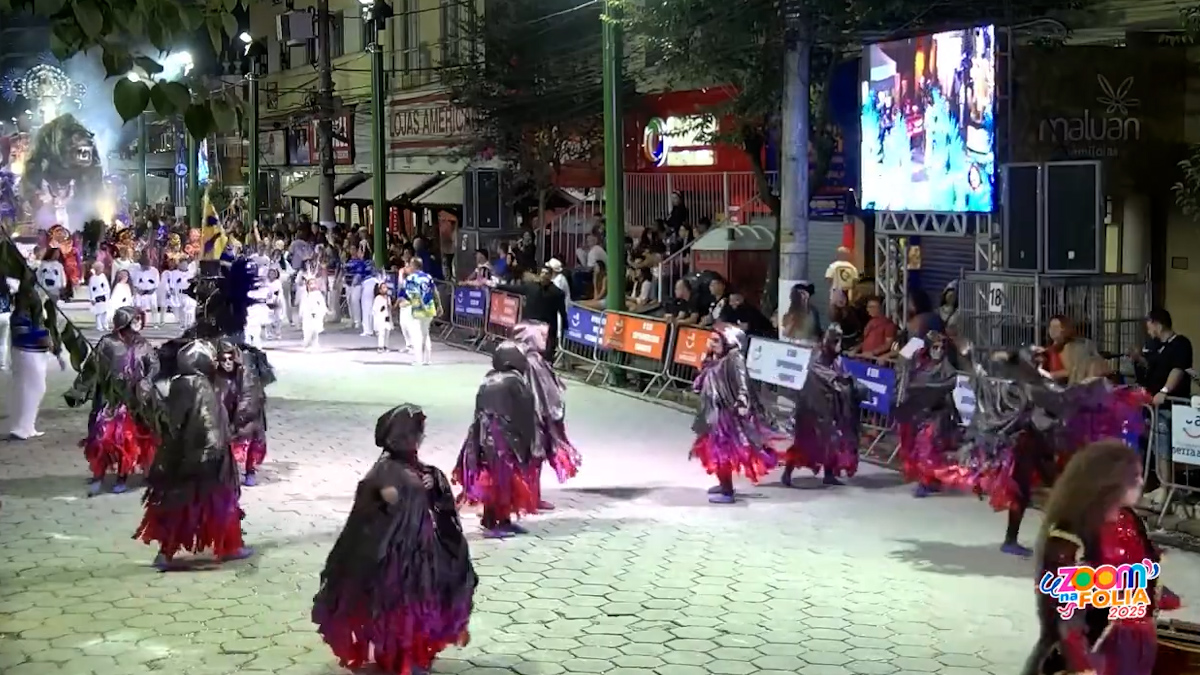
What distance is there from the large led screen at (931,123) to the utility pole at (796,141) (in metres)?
0.81

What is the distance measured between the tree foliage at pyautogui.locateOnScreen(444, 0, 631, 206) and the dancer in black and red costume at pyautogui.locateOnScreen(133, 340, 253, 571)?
20.6m

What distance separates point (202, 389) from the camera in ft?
35.2

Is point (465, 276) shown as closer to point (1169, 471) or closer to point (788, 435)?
point (788, 435)

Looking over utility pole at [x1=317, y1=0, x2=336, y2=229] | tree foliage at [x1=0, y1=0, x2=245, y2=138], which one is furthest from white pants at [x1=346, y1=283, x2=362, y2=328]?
tree foliage at [x1=0, y1=0, x2=245, y2=138]

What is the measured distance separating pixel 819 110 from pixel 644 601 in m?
13.2

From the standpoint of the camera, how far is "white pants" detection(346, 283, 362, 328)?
28.9 meters

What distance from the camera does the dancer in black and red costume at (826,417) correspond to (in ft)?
44.9

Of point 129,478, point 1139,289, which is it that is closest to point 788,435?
point 1139,289

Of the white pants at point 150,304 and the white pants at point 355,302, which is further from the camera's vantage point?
the white pants at point 355,302

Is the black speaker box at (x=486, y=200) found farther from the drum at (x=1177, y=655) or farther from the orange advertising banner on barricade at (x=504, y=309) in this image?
the drum at (x=1177, y=655)

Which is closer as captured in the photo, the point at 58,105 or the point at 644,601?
the point at 644,601

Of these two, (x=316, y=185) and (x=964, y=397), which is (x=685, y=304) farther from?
(x=316, y=185)

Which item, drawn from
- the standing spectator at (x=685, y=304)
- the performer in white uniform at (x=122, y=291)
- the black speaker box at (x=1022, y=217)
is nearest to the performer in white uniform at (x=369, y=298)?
the performer in white uniform at (x=122, y=291)

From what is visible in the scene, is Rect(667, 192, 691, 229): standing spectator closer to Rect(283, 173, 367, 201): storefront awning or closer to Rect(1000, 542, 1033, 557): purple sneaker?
Rect(1000, 542, 1033, 557): purple sneaker
